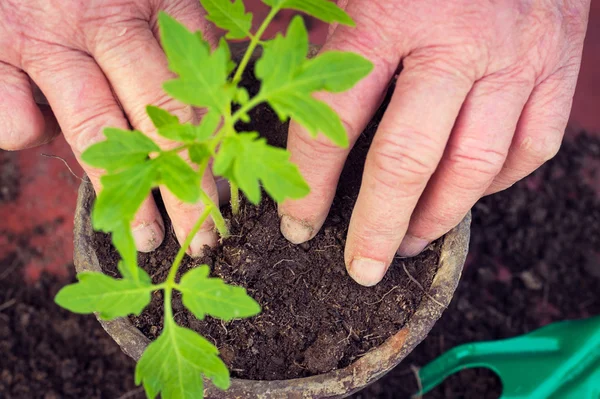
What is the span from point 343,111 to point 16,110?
721 millimetres

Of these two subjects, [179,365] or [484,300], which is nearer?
[179,365]

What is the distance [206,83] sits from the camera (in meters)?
0.91

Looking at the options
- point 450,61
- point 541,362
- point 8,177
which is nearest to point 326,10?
point 450,61

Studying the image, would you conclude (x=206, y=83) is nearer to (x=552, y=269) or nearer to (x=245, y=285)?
(x=245, y=285)

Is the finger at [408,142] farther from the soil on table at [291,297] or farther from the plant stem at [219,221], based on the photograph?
the plant stem at [219,221]

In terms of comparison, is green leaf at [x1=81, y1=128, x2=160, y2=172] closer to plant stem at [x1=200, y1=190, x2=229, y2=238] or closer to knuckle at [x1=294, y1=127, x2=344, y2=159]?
plant stem at [x1=200, y1=190, x2=229, y2=238]

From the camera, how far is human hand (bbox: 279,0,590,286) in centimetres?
121

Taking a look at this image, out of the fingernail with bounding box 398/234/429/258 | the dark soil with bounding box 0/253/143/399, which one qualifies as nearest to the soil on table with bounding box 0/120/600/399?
the dark soil with bounding box 0/253/143/399

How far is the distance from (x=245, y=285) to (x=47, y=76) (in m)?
0.62

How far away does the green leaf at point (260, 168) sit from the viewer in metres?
0.88

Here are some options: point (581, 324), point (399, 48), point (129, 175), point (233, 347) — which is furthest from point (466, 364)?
point (129, 175)

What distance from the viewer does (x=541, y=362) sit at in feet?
7.02

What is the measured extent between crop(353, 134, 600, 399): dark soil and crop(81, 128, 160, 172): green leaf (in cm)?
159

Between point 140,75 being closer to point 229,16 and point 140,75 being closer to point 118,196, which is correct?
point 229,16
